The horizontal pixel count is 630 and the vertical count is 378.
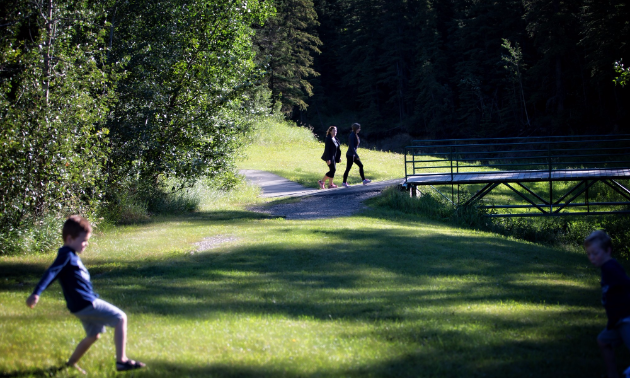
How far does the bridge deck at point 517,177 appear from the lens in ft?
56.0

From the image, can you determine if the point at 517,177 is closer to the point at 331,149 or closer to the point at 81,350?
the point at 331,149

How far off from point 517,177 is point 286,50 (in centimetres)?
4125

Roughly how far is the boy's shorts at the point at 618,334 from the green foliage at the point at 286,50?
159 feet

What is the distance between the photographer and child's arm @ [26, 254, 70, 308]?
14.6 ft

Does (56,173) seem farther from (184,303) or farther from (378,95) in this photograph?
(378,95)

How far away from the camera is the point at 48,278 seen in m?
4.56

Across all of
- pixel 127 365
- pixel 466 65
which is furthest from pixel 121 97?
pixel 466 65

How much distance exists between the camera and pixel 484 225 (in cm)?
1585

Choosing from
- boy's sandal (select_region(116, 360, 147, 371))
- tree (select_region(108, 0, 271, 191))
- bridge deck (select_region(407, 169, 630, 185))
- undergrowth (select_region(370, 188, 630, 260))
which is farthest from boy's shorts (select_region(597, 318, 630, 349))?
tree (select_region(108, 0, 271, 191))

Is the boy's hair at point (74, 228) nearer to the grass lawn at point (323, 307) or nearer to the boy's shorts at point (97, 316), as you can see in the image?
the boy's shorts at point (97, 316)

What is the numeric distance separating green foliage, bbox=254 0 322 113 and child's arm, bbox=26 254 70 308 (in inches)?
1889

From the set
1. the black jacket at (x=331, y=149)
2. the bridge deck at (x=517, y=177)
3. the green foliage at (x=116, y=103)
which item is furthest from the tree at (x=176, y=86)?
the bridge deck at (x=517, y=177)

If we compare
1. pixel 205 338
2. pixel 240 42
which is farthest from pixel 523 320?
pixel 240 42

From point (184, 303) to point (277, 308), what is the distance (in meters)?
1.28
